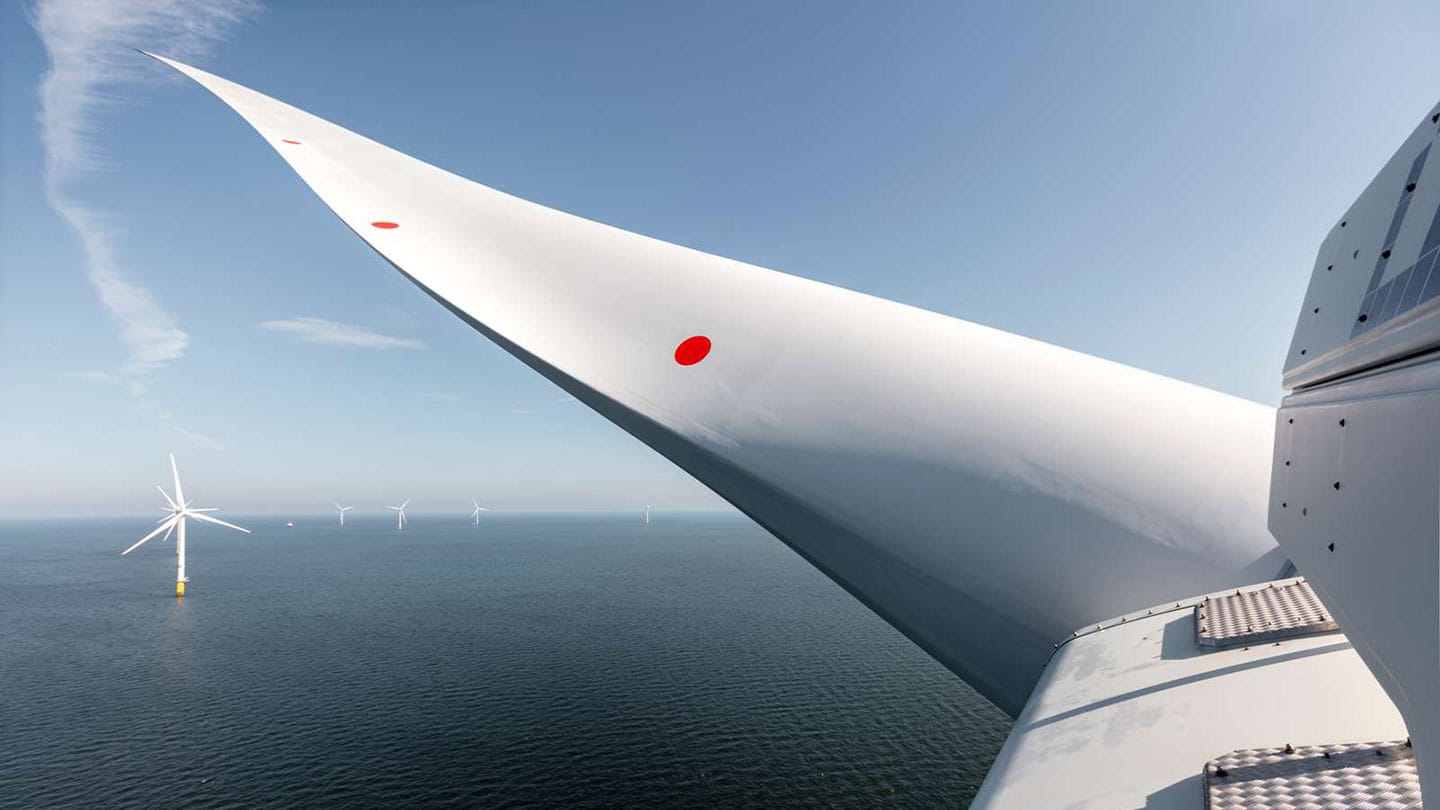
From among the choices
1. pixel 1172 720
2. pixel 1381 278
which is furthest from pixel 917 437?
pixel 1381 278

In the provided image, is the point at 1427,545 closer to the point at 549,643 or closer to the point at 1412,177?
the point at 1412,177

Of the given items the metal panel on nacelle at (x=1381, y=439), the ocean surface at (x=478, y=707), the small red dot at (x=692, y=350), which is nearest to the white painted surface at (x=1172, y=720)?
the metal panel on nacelle at (x=1381, y=439)

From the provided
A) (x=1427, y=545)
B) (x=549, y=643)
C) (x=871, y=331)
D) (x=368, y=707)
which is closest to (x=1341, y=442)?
(x=1427, y=545)

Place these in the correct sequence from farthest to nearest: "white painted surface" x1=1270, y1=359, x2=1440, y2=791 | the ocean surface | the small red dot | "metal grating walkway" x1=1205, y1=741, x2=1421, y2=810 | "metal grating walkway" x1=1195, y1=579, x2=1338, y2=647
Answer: the ocean surface → the small red dot → "metal grating walkway" x1=1195, y1=579, x2=1338, y2=647 → "metal grating walkway" x1=1205, y1=741, x2=1421, y2=810 → "white painted surface" x1=1270, y1=359, x2=1440, y2=791

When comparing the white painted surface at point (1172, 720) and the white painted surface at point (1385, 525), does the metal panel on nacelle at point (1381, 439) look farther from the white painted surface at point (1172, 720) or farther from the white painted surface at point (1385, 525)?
the white painted surface at point (1172, 720)

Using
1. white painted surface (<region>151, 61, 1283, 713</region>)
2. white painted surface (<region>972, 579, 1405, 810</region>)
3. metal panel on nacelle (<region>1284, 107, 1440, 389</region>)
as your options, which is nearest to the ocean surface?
white painted surface (<region>151, 61, 1283, 713</region>)

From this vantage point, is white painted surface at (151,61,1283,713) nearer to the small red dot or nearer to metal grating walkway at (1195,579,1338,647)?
the small red dot
